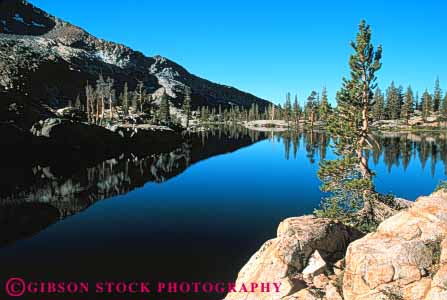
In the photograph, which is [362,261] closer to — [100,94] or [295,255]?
[295,255]

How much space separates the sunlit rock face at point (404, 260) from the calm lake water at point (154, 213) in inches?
326

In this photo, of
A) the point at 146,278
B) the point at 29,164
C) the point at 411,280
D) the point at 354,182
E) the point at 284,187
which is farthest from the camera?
the point at 29,164

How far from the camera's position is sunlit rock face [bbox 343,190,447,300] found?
391 inches

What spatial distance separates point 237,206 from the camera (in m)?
34.5

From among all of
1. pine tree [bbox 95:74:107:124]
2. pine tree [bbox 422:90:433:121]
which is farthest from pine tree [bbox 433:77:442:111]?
pine tree [bbox 95:74:107:124]

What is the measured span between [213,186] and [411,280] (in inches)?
1412

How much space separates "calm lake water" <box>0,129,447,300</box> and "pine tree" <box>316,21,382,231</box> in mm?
6344

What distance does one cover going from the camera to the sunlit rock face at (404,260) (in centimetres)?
994

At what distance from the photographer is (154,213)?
31812 millimetres

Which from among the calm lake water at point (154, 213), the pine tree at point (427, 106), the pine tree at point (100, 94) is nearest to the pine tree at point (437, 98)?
the pine tree at point (427, 106)

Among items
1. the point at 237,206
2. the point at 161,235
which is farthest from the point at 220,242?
the point at 237,206

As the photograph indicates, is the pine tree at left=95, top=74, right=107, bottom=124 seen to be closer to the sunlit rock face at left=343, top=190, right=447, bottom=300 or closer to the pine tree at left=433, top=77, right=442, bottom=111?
the sunlit rock face at left=343, top=190, right=447, bottom=300

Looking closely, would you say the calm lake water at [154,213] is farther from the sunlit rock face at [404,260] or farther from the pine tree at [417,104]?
the pine tree at [417,104]

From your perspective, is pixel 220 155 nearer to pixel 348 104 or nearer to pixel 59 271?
pixel 348 104
